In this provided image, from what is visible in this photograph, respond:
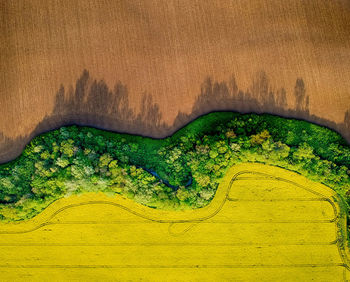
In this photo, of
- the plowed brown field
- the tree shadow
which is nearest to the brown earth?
the plowed brown field

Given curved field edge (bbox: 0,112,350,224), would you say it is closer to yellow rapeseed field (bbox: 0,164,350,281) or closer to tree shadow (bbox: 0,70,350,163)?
tree shadow (bbox: 0,70,350,163)

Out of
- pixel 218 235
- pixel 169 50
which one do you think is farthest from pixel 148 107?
pixel 218 235

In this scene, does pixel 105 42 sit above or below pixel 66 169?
above

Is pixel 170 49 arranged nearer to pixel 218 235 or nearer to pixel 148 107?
pixel 148 107

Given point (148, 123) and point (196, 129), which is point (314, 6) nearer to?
point (196, 129)

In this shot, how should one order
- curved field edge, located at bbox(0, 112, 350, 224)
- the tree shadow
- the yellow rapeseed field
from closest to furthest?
curved field edge, located at bbox(0, 112, 350, 224), the yellow rapeseed field, the tree shadow

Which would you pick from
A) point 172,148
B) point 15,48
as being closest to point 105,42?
point 15,48

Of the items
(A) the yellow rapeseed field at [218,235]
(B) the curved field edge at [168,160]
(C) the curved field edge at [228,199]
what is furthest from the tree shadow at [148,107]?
(A) the yellow rapeseed field at [218,235]
